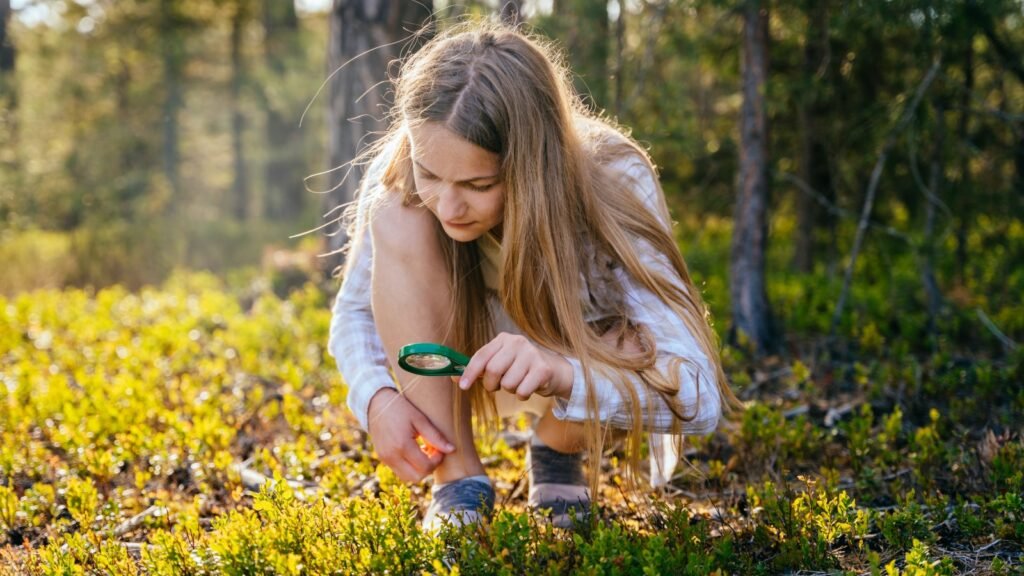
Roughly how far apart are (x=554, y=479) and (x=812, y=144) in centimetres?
400

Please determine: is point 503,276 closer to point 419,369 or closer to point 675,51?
point 419,369

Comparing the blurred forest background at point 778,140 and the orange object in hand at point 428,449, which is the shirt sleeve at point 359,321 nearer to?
the orange object in hand at point 428,449

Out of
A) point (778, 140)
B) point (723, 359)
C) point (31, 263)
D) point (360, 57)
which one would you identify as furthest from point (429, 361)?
point (31, 263)

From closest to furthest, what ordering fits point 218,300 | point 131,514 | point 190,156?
point 131,514
point 218,300
point 190,156

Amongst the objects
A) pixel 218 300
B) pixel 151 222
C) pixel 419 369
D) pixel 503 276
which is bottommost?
pixel 151 222

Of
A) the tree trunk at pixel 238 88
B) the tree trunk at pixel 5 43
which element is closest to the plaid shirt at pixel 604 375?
the tree trunk at pixel 5 43

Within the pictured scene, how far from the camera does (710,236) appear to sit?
8.91 m

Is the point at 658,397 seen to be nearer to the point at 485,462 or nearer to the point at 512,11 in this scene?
the point at 485,462

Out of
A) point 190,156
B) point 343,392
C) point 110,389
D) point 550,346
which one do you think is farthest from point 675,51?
point 190,156

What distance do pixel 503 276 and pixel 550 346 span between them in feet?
0.79

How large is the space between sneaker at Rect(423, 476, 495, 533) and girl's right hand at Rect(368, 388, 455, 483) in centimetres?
8

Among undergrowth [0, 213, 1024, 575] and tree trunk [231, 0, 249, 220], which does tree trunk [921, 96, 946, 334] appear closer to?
Answer: undergrowth [0, 213, 1024, 575]

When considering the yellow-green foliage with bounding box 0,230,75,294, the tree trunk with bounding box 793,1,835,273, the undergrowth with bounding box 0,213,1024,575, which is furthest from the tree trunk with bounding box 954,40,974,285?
the yellow-green foliage with bounding box 0,230,75,294

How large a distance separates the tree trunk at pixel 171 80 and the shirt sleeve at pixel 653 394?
1551cm
